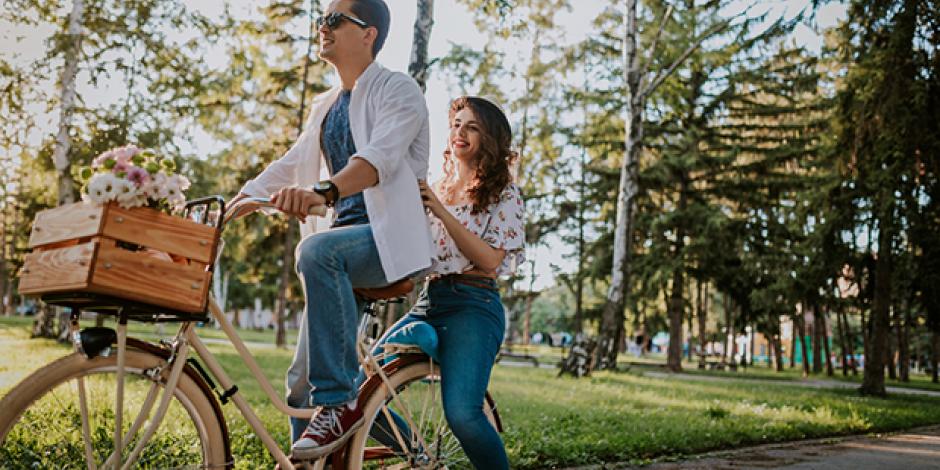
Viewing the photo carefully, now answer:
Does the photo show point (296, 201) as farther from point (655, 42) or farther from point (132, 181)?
point (655, 42)

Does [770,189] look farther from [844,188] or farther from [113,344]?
[113,344]

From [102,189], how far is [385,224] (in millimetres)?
1017

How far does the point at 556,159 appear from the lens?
32.2 metres

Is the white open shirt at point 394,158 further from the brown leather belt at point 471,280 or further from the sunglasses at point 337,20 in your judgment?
the brown leather belt at point 471,280

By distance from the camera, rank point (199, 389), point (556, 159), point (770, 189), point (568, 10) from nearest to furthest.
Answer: point (199, 389) → point (568, 10) → point (770, 189) → point (556, 159)

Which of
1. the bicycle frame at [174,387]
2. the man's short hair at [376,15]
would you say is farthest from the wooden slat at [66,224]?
the man's short hair at [376,15]

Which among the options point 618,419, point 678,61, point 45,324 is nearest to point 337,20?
point 618,419

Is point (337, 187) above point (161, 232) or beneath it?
above

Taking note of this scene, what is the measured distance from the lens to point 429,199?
328cm

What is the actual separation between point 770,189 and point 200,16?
61.0 ft

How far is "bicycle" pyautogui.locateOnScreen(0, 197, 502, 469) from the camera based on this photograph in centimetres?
260

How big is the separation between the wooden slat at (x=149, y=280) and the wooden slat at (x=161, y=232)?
0.04 meters

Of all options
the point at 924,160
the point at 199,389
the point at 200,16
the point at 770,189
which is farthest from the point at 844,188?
the point at 199,389

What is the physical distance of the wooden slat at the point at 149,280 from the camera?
7.79ft
